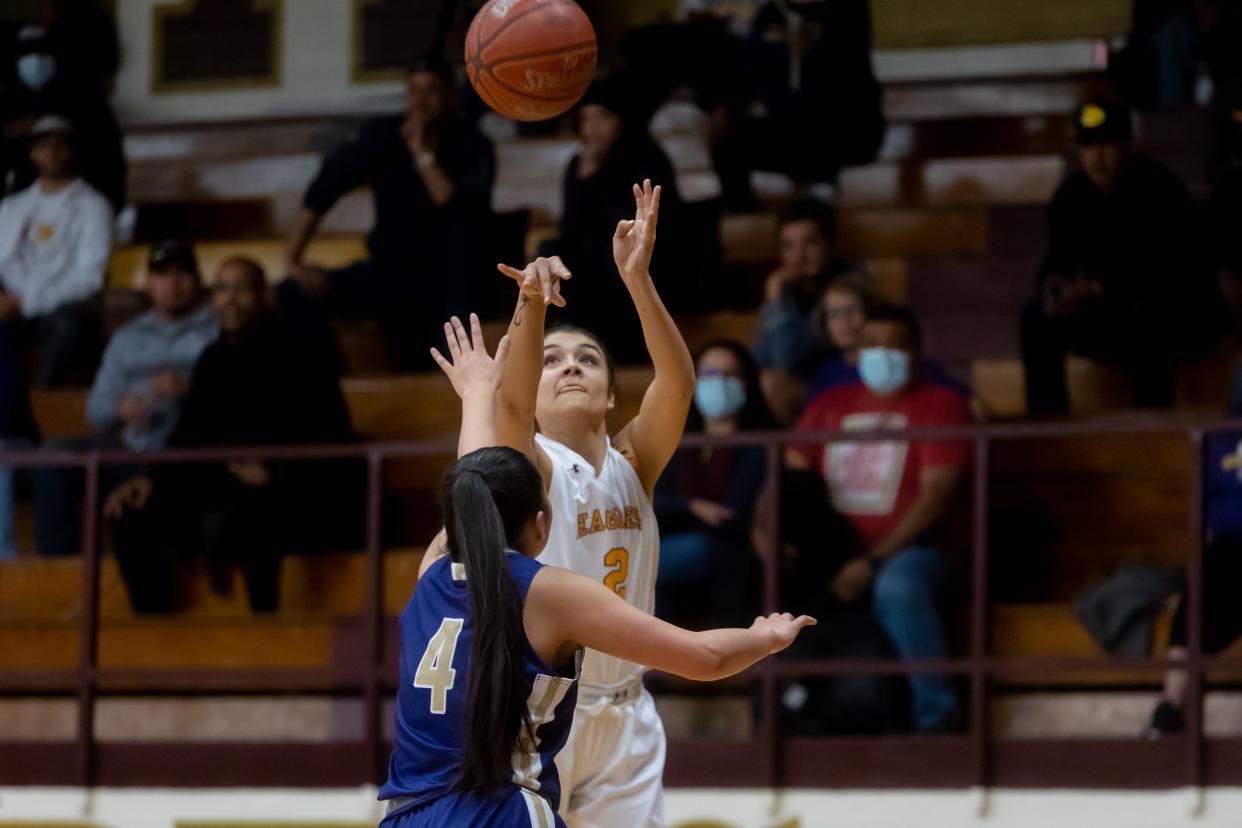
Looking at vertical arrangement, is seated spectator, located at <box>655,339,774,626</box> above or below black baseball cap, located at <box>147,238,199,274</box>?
below

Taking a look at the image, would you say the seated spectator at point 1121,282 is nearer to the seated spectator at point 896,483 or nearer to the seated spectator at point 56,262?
the seated spectator at point 896,483

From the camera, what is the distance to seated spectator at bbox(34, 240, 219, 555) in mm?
8203

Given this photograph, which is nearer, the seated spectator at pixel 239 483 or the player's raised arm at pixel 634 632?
the player's raised arm at pixel 634 632

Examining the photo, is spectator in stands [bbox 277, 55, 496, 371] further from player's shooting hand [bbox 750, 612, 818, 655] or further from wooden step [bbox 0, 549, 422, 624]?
player's shooting hand [bbox 750, 612, 818, 655]

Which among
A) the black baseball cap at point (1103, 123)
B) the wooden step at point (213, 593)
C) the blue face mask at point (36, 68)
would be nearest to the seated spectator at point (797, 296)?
the black baseball cap at point (1103, 123)

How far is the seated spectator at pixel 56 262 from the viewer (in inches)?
358

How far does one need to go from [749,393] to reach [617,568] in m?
2.43

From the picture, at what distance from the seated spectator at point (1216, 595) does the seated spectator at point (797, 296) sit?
175cm

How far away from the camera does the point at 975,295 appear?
356 inches

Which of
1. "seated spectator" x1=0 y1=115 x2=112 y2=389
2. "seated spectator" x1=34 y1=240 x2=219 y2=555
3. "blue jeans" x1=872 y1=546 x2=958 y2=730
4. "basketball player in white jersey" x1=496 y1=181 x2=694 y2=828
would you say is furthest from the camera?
"seated spectator" x1=0 y1=115 x2=112 y2=389

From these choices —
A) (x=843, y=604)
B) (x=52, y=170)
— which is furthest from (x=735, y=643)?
(x=52, y=170)

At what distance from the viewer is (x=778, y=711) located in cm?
674

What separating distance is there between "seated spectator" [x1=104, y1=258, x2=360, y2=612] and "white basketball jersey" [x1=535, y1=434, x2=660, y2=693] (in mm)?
3002

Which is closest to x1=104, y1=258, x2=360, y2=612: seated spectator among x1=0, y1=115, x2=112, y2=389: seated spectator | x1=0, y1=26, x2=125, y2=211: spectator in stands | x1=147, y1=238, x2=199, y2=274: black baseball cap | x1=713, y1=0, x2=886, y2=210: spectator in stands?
x1=147, y1=238, x2=199, y2=274: black baseball cap
